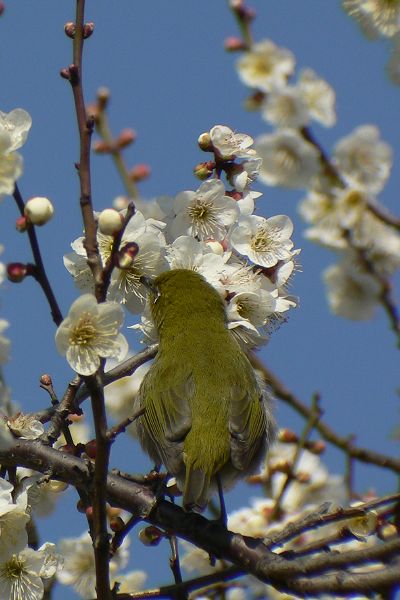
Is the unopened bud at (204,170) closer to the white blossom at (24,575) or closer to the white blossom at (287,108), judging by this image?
the white blossom at (24,575)

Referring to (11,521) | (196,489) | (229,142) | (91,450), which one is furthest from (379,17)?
(11,521)

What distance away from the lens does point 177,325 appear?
17.1 feet

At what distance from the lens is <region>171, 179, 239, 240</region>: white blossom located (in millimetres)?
4434

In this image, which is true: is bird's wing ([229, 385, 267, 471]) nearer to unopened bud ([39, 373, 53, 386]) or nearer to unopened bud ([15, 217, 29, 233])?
unopened bud ([39, 373, 53, 386])

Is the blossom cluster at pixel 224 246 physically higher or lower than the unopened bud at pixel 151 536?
higher

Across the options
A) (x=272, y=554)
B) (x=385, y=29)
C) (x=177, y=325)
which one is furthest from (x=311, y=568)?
(x=177, y=325)

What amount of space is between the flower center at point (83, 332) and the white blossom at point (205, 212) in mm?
1226

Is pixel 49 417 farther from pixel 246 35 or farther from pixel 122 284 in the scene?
pixel 246 35

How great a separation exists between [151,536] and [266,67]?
2.11 meters

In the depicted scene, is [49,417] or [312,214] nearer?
[312,214]

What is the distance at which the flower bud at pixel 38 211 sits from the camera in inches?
119

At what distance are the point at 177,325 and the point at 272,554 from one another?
92.8 inches

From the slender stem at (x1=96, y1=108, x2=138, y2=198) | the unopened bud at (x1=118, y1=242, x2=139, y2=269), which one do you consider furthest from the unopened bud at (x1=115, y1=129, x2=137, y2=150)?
the unopened bud at (x1=118, y1=242, x2=139, y2=269)

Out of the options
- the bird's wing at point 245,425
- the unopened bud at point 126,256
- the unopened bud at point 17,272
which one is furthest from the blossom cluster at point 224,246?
the unopened bud at point 126,256
